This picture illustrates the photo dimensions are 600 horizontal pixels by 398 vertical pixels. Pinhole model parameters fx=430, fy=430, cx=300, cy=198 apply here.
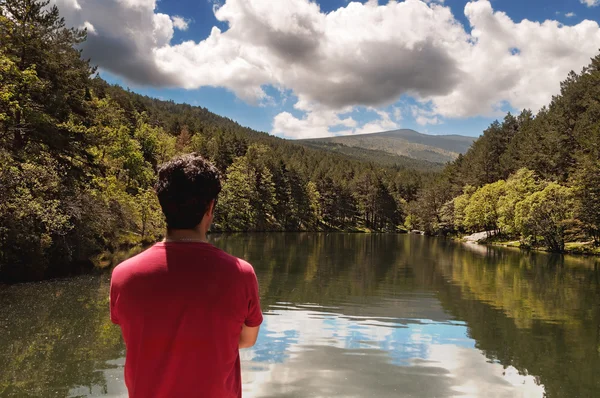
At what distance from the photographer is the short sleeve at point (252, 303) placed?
2.48 m

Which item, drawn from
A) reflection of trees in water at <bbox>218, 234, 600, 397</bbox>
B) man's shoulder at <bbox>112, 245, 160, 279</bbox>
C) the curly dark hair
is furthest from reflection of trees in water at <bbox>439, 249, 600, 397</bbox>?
man's shoulder at <bbox>112, 245, 160, 279</bbox>

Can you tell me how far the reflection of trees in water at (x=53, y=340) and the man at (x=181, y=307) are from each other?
624cm

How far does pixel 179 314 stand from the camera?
2330 millimetres

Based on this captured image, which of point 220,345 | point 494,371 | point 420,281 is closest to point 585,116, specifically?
point 420,281

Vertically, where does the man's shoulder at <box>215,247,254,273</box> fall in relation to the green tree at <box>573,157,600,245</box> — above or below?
below

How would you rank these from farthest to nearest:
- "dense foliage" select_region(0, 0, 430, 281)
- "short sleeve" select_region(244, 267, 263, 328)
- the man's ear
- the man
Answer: "dense foliage" select_region(0, 0, 430, 281) < the man's ear < "short sleeve" select_region(244, 267, 263, 328) < the man

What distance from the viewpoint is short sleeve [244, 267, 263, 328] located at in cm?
248

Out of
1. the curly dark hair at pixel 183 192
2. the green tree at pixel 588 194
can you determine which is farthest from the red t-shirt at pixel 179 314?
the green tree at pixel 588 194

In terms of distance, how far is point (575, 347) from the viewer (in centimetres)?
1177

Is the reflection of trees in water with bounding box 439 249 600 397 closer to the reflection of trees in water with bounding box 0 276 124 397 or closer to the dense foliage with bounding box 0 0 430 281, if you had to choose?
the reflection of trees in water with bounding box 0 276 124 397

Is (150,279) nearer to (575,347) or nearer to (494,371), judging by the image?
(494,371)

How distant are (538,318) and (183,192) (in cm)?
1635

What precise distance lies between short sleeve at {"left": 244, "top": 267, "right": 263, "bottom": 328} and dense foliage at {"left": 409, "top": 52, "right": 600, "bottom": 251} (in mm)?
49144

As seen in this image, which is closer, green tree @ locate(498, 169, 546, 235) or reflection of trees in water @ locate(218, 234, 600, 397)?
reflection of trees in water @ locate(218, 234, 600, 397)
